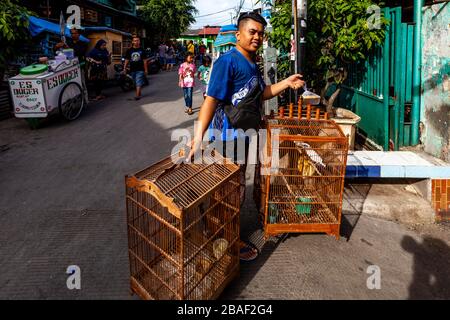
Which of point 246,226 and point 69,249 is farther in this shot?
point 246,226

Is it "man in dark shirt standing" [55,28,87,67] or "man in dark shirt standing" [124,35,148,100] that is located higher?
"man in dark shirt standing" [55,28,87,67]

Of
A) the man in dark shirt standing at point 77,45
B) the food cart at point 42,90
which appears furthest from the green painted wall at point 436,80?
the man in dark shirt standing at point 77,45

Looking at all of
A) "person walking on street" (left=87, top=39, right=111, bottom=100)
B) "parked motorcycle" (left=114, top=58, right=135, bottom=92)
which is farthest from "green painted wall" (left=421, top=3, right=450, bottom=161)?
"parked motorcycle" (left=114, top=58, right=135, bottom=92)

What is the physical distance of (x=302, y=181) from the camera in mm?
3949

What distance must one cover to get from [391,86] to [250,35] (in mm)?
3924

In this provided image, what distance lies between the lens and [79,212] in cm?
452

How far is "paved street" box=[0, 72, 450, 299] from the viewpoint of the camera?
3221 mm

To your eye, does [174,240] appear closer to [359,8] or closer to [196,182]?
[196,182]

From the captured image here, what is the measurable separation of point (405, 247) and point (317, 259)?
1.10 m

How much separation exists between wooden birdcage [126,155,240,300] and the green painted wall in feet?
11.8

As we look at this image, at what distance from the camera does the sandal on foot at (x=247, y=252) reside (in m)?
3.59

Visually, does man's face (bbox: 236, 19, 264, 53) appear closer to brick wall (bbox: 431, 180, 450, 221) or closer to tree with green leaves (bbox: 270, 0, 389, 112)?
brick wall (bbox: 431, 180, 450, 221)

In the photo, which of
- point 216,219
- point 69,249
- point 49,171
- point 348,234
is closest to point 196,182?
point 216,219
